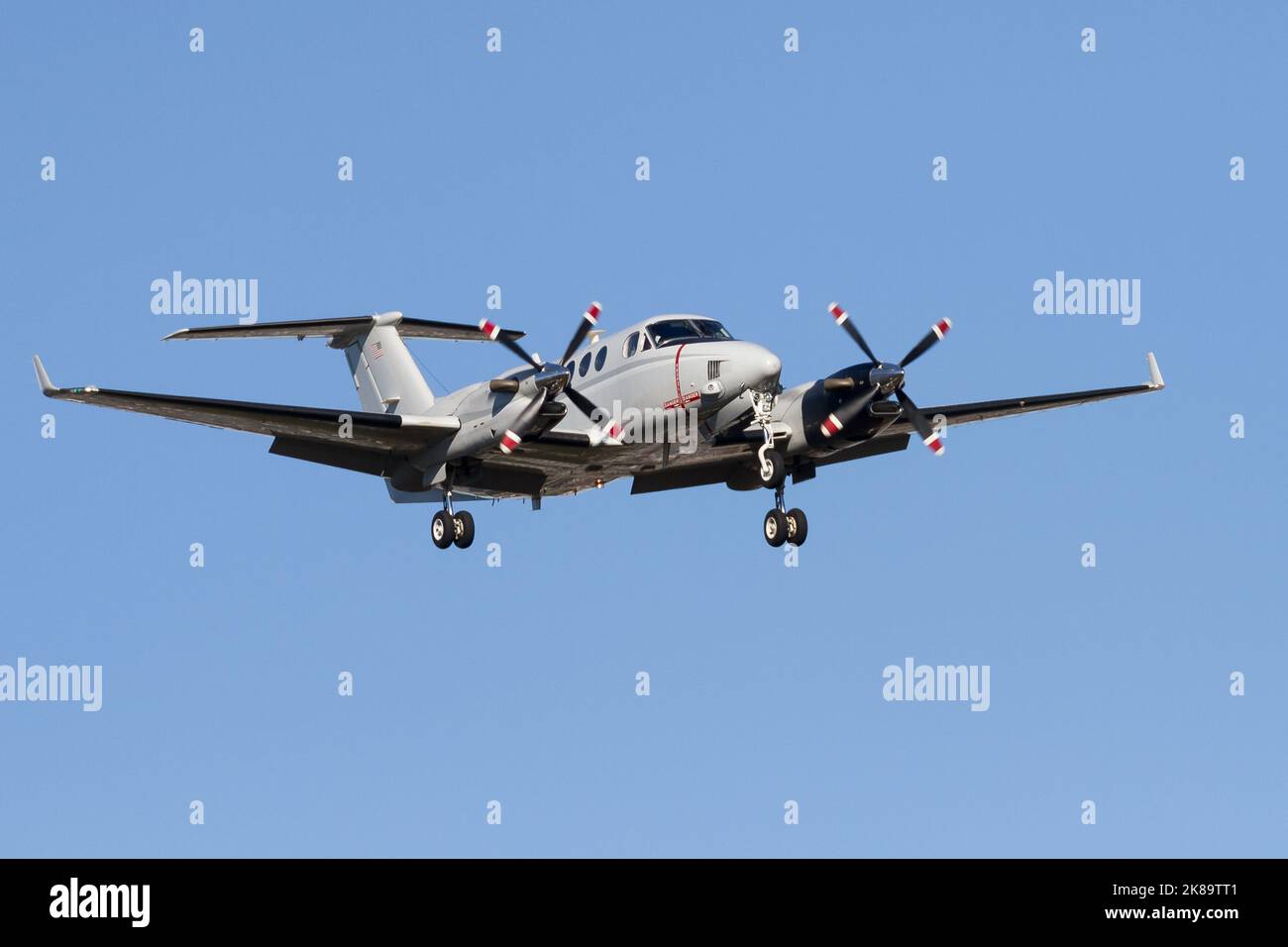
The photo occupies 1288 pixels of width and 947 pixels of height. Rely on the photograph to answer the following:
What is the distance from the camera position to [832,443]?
31266mm

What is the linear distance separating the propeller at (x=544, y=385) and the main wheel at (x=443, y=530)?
220 centimetres

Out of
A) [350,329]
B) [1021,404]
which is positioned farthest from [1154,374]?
[350,329]

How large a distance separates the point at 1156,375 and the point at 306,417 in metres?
16.0

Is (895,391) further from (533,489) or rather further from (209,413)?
(209,413)

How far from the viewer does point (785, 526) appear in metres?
31.0

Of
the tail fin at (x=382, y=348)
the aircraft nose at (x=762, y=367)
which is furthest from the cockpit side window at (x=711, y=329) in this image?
the tail fin at (x=382, y=348)

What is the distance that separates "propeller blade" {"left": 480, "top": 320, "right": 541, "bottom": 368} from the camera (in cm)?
3047

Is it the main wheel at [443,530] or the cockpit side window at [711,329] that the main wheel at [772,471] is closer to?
the cockpit side window at [711,329]

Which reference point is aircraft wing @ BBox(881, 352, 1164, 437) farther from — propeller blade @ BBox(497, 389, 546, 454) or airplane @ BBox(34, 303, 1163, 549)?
propeller blade @ BBox(497, 389, 546, 454)

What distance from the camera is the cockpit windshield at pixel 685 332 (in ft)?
99.1

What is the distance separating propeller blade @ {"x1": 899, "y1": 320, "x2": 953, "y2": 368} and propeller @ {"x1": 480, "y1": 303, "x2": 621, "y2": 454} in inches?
223

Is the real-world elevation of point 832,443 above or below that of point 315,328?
below

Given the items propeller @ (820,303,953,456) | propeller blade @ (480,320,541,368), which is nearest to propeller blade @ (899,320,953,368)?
propeller @ (820,303,953,456)
